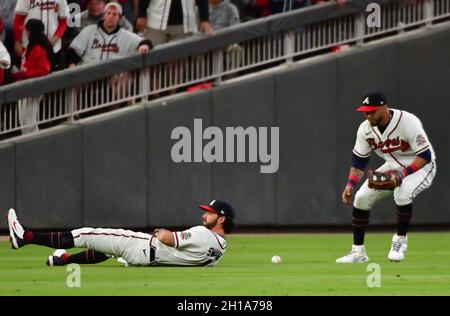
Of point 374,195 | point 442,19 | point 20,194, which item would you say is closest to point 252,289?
point 374,195

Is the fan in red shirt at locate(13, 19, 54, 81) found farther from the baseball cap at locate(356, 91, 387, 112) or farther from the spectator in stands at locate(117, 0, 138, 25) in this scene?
the baseball cap at locate(356, 91, 387, 112)

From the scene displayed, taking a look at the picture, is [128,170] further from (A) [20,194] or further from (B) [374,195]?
(B) [374,195]

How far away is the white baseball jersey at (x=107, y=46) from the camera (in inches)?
738

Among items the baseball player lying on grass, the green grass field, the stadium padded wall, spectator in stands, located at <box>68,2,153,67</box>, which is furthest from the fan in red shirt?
the baseball player lying on grass

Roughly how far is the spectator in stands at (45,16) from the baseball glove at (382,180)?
19.8 ft

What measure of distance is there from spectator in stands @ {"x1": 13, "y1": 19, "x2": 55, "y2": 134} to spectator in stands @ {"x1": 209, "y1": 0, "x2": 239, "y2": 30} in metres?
2.50

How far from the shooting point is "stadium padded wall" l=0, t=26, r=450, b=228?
1905 cm

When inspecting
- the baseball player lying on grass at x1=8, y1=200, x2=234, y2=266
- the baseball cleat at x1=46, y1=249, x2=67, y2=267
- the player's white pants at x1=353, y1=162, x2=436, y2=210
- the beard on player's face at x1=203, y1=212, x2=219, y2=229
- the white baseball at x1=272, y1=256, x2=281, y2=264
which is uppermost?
the player's white pants at x1=353, y1=162, x2=436, y2=210

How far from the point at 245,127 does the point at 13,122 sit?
131 inches

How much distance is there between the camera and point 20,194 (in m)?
18.8

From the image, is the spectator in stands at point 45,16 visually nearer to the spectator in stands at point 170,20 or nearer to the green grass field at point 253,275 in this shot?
the spectator in stands at point 170,20

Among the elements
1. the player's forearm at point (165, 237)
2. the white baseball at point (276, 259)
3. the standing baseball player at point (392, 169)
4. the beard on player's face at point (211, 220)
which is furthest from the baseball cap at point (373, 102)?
the player's forearm at point (165, 237)

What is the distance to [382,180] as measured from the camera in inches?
543

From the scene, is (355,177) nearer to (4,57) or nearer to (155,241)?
(155,241)
